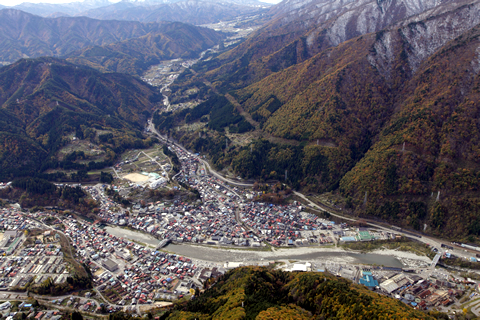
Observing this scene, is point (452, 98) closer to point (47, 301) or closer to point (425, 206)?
point (425, 206)

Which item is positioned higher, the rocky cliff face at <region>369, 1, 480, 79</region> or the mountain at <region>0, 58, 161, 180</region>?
the rocky cliff face at <region>369, 1, 480, 79</region>

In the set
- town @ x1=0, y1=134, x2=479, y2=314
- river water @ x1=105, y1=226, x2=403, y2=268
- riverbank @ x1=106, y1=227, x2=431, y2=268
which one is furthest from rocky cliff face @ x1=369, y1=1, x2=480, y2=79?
river water @ x1=105, y1=226, x2=403, y2=268

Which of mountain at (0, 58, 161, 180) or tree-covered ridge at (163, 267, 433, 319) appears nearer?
tree-covered ridge at (163, 267, 433, 319)

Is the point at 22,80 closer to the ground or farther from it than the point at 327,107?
Result: farther from it

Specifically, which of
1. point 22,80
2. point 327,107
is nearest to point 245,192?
point 327,107

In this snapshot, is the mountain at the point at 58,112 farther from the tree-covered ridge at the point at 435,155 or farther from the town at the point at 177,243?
the tree-covered ridge at the point at 435,155

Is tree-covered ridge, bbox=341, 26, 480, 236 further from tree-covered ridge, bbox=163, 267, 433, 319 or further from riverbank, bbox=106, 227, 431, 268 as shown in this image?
tree-covered ridge, bbox=163, 267, 433, 319
